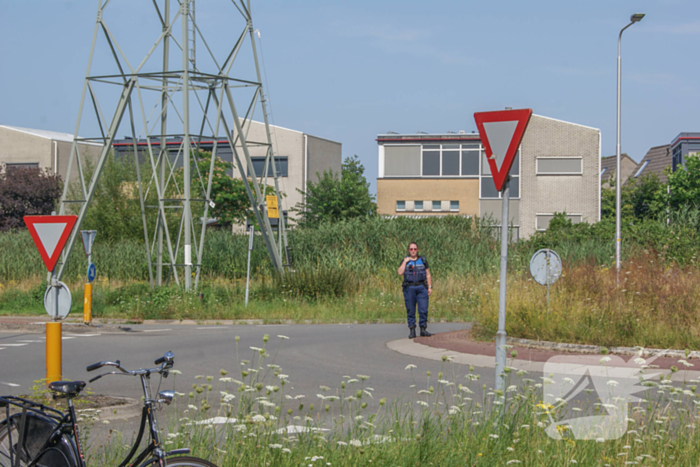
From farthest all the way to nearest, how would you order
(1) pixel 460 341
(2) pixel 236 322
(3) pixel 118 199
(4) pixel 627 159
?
(4) pixel 627 159 → (3) pixel 118 199 → (2) pixel 236 322 → (1) pixel 460 341

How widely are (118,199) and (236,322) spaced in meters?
19.7

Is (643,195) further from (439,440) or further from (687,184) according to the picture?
(439,440)

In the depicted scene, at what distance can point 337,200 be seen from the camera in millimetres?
48000

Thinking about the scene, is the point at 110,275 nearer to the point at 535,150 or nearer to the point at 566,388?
the point at 566,388

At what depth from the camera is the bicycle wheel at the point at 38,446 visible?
3.84 meters

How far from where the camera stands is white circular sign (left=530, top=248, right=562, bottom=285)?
544 inches

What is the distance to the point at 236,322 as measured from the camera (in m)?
19.8

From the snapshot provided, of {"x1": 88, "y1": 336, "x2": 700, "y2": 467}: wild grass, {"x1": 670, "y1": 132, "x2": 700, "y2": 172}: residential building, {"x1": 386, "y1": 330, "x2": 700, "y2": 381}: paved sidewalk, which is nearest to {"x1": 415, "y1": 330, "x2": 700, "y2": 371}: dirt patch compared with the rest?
{"x1": 386, "y1": 330, "x2": 700, "y2": 381}: paved sidewalk

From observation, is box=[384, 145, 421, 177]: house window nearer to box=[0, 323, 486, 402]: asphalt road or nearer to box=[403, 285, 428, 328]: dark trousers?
box=[0, 323, 486, 402]: asphalt road

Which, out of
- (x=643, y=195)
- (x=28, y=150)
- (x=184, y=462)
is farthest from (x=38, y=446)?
(x=28, y=150)

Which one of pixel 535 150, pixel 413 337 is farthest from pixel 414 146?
pixel 413 337

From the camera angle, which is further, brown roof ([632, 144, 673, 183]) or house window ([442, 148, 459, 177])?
brown roof ([632, 144, 673, 183])

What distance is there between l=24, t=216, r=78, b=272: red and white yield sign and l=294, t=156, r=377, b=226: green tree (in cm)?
3925

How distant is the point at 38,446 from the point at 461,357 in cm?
880
